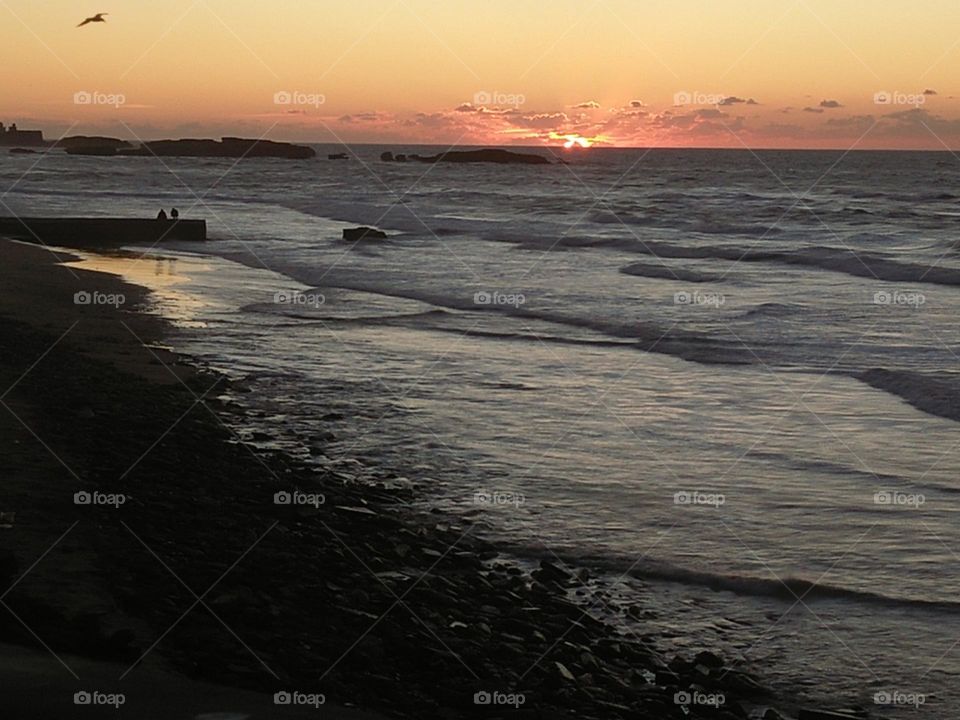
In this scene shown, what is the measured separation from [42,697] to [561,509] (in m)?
5.78

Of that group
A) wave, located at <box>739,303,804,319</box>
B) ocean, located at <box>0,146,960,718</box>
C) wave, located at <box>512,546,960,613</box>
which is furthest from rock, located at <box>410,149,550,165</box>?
wave, located at <box>512,546,960,613</box>

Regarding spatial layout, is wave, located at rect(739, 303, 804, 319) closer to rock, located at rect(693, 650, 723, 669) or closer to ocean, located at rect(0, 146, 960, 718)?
ocean, located at rect(0, 146, 960, 718)

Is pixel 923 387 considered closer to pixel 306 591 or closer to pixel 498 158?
pixel 306 591

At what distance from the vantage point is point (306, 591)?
8.11 metres

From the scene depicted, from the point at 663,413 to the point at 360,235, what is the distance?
94.8ft

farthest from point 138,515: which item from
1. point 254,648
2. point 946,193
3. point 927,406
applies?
point 946,193

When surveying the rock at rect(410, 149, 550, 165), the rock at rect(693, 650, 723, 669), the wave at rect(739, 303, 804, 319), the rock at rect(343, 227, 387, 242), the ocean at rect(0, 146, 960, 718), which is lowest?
the rock at rect(693, 650, 723, 669)

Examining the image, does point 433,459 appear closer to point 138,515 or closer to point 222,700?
point 138,515

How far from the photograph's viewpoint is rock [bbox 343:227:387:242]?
42562 mm

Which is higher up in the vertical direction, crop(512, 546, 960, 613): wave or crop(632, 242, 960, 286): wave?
crop(632, 242, 960, 286): wave

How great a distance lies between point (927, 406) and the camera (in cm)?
1639

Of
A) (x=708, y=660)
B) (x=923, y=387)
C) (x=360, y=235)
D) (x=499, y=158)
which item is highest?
(x=499, y=158)

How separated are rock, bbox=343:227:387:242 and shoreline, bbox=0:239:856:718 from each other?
30436mm

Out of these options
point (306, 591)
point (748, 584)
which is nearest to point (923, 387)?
point (748, 584)
